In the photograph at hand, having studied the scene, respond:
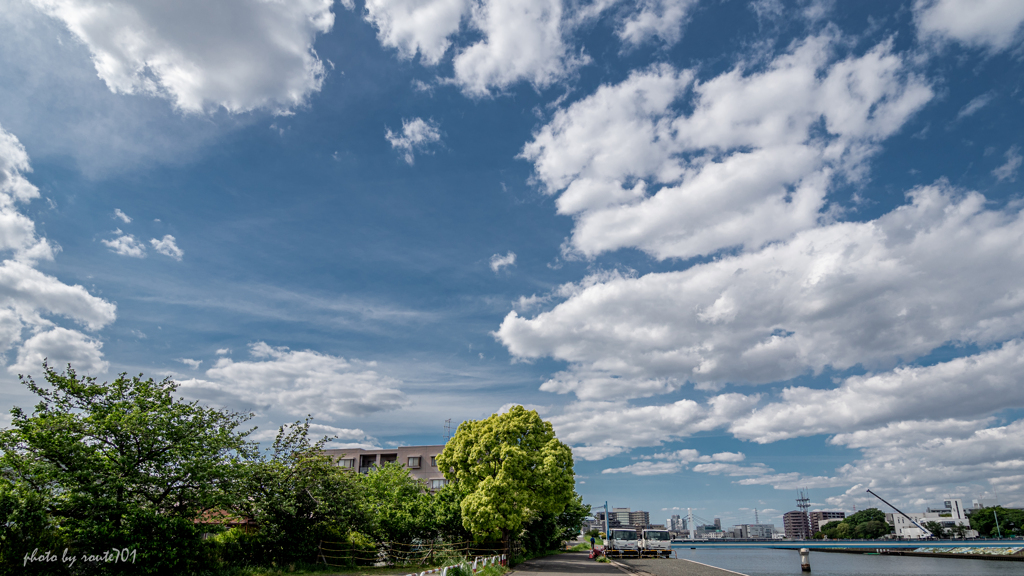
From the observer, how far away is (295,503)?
20.9m

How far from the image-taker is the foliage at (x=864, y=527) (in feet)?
432

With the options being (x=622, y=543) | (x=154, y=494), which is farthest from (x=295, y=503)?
(x=622, y=543)

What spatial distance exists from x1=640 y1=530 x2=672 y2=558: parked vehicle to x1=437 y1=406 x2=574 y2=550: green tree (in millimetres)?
21682

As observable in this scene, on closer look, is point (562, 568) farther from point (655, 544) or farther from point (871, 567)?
point (871, 567)

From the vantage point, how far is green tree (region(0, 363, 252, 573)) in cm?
1454

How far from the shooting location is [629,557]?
4481cm

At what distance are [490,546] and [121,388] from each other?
20.9 meters

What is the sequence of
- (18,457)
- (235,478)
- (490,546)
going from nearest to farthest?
(18,457), (235,478), (490,546)

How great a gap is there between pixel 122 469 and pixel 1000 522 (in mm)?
159054

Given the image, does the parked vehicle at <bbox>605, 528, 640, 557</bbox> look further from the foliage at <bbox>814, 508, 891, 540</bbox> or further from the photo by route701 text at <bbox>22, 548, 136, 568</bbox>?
the foliage at <bbox>814, 508, 891, 540</bbox>

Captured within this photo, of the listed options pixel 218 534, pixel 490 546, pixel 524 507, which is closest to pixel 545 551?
pixel 490 546

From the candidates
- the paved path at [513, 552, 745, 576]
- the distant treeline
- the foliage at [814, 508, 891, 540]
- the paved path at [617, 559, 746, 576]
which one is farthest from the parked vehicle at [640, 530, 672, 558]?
the foliage at [814, 508, 891, 540]

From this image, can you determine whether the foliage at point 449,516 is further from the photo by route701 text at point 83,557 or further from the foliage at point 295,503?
the photo by route701 text at point 83,557

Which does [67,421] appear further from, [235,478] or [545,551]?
[545,551]
